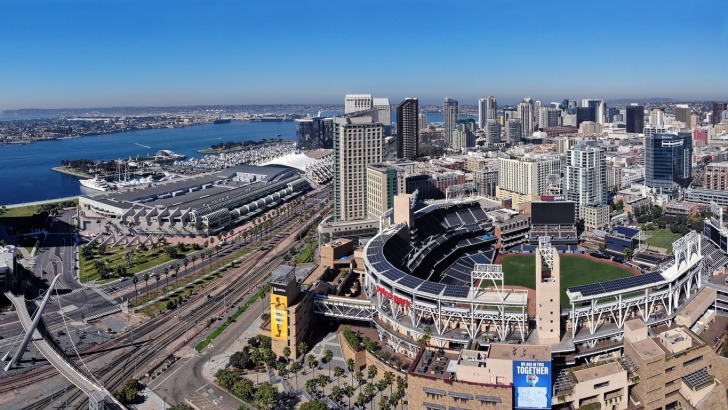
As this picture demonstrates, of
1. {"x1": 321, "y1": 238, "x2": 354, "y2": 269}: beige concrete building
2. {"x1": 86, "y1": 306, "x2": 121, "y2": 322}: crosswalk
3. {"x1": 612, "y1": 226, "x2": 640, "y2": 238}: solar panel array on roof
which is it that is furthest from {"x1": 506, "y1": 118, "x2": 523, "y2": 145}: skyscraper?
{"x1": 86, "y1": 306, "x2": 121, "y2": 322}: crosswalk

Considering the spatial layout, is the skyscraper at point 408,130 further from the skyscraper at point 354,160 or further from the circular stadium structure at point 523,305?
the circular stadium structure at point 523,305

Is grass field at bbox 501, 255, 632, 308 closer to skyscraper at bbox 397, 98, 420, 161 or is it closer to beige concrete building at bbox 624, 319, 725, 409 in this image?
beige concrete building at bbox 624, 319, 725, 409

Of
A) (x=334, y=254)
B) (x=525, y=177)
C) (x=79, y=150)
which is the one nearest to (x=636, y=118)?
(x=525, y=177)

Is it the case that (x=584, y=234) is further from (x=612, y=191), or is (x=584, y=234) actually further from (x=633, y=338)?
(x=633, y=338)

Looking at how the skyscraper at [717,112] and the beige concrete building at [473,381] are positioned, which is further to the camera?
the skyscraper at [717,112]

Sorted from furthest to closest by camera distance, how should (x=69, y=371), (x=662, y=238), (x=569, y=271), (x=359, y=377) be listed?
(x=662, y=238), (x=569, y=271), (x=69, y=371), (x=359, y=377)

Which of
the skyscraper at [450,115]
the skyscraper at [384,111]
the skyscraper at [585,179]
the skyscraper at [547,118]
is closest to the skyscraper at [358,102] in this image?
the skyscraper at [384,111]

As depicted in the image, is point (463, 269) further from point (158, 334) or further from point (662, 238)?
point (662, 238)
